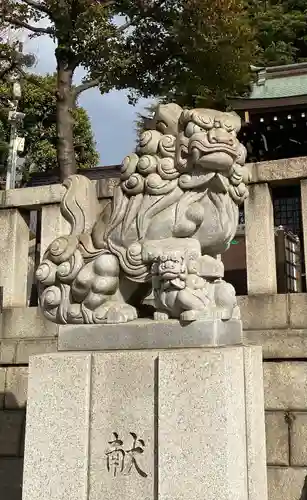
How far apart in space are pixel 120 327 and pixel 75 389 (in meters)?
0.45

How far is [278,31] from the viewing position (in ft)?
72.1

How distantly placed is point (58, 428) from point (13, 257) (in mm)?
2472

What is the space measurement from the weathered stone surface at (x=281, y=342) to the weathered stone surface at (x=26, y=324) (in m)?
1.92

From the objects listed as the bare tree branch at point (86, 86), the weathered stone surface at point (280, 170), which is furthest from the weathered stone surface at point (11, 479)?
the bare tree branch at point (86, 86)

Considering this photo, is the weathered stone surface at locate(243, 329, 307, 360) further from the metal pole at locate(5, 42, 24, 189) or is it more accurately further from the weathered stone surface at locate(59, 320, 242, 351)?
the metal pole at locate(5, 42, 24, 189)

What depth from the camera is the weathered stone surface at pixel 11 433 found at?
5.12 m

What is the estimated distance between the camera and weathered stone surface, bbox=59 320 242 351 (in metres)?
3.14

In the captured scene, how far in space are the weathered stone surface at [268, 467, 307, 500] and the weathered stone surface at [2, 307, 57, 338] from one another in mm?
2339

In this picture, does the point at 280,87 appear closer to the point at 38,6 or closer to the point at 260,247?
the point at 38,6

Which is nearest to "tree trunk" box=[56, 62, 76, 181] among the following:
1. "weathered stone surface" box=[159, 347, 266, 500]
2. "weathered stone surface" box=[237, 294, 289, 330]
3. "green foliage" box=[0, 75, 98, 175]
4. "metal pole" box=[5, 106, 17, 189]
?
"metal pole" box=[5, 106, 17, 189]

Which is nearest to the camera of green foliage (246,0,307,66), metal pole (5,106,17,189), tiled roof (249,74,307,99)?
tiled roof (249,74,307,99)

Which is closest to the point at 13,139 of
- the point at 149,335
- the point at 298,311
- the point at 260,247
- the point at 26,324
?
the point at 26,324

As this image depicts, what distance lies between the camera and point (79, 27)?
12.6 metres

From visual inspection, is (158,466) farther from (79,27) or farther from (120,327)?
(79,27)
